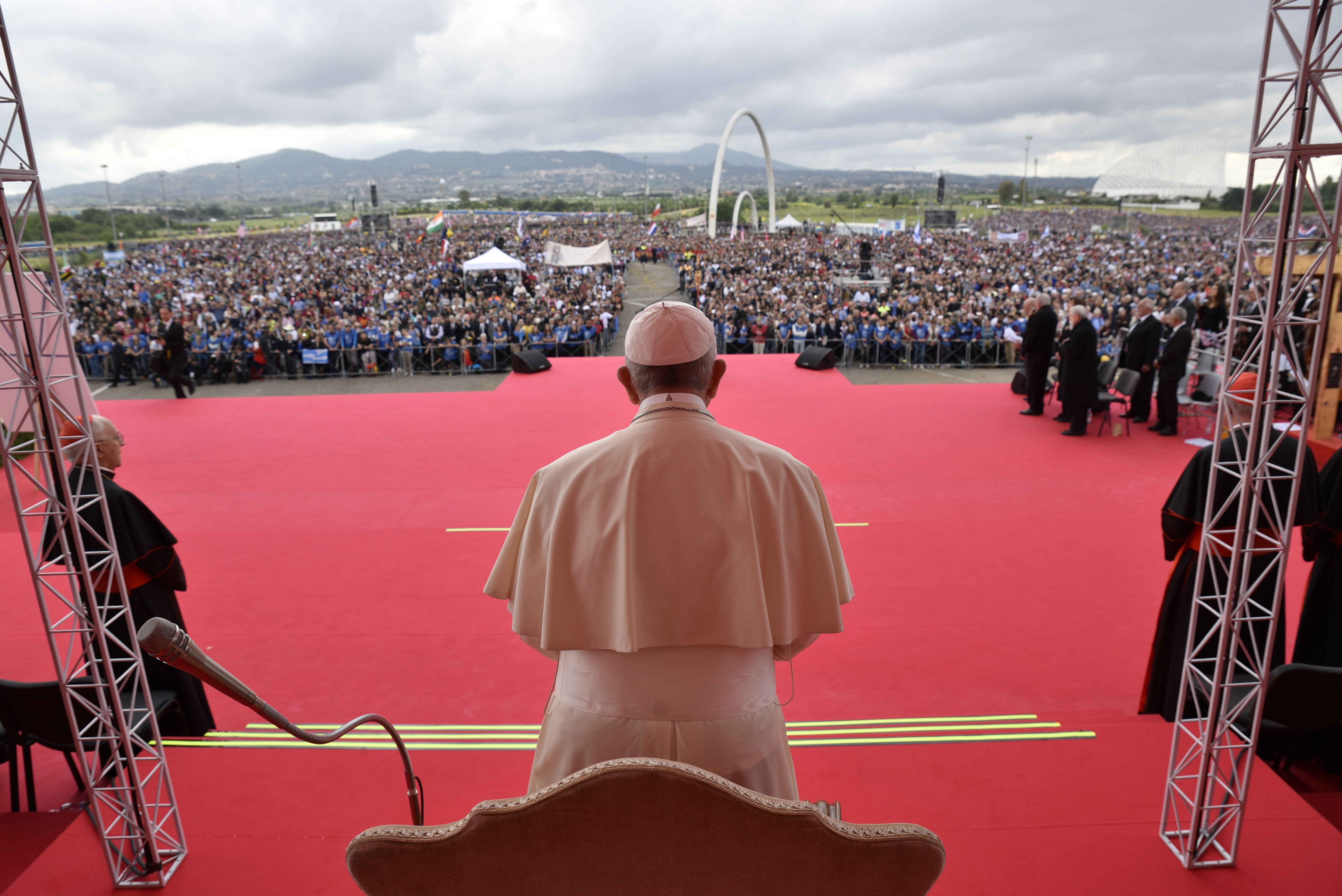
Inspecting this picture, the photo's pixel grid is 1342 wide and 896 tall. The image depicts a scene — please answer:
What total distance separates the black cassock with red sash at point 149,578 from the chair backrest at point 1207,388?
11.5m

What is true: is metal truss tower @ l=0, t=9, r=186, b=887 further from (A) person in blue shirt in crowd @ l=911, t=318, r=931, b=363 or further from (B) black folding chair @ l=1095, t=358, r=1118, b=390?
(A) person in blue shirt in crowd @ l=911, t=318, r=931, b=363

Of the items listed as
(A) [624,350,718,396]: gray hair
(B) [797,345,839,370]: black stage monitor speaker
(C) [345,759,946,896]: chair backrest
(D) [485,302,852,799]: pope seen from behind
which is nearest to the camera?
(C) [345,759,946,896]: chair backrest

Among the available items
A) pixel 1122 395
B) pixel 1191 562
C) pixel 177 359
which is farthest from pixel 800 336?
pixel 1191 562

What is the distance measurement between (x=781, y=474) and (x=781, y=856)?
79 cm

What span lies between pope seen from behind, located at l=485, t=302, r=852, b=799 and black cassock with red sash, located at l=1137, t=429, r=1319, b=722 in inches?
125

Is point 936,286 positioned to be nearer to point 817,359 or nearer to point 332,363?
point 817,359

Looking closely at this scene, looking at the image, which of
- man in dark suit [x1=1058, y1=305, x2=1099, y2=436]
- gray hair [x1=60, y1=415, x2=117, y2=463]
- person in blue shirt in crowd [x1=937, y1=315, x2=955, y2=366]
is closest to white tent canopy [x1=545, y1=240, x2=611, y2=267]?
person in blue shirt in crowd [x1=937, y1=315, x2=955, y2=366]

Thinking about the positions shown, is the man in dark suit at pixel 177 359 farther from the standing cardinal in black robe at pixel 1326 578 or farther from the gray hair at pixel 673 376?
the standing cardinal in black robe at pixel 1326 578

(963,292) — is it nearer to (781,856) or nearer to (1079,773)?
(1079,773)

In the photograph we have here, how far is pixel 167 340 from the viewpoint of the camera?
551 inches

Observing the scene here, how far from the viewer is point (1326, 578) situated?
13.7 ft

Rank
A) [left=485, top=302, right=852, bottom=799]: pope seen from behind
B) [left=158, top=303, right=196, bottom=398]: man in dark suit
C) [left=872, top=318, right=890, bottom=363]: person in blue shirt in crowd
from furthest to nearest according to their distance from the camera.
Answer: [left=872, top=318, right=890, bottom=363]: person in blue shirt in crowd < [left=158, top=303, right=196, bottom=398]: man in dark suit < [left=485, top=302, right=852, bottom=799]: pope seen from behind

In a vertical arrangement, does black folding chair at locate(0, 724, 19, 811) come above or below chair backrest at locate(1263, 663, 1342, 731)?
below

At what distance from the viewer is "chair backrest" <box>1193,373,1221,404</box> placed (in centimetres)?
1043
